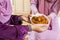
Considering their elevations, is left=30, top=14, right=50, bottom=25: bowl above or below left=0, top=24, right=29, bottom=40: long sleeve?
above

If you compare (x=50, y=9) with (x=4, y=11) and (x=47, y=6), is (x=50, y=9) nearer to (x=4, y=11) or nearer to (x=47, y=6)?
(x=47, y=6)

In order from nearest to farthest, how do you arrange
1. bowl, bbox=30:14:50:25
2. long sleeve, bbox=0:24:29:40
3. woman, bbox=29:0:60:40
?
long sleeve, bbox=0:24:29:40
bowl, bbox=30:14:50:25
woman, bbox=29:0:60:40

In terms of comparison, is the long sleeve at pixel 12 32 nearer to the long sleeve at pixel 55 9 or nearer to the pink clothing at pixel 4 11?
the pink clothing at pixel 4 11

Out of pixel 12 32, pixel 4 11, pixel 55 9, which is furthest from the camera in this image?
pixel 55 9

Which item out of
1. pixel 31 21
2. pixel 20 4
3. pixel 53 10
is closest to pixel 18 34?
pixel 31 21

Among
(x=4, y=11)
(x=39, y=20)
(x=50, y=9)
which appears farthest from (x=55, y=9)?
(x=4, y=11)

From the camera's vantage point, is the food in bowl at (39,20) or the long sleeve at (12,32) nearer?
the long sleeve at (12,32)

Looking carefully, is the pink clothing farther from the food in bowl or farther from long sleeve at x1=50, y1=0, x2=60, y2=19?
long sleeve at x1=50, y1=0, x2=60, y2=19

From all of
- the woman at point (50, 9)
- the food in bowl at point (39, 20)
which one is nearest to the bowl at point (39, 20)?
the food in bowl at point (39, 20)

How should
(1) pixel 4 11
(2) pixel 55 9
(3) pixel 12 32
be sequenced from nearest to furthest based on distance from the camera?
(3) pixel 12 32, (1) pixel 4 11, (2) pixel 55 9

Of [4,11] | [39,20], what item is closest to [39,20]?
[39,20]

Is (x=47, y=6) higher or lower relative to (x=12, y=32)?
higher

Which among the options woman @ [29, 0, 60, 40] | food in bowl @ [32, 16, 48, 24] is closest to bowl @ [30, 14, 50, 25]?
food in bowl @ [32, 16, 48, 24]

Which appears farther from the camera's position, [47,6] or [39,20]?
[47,6]
